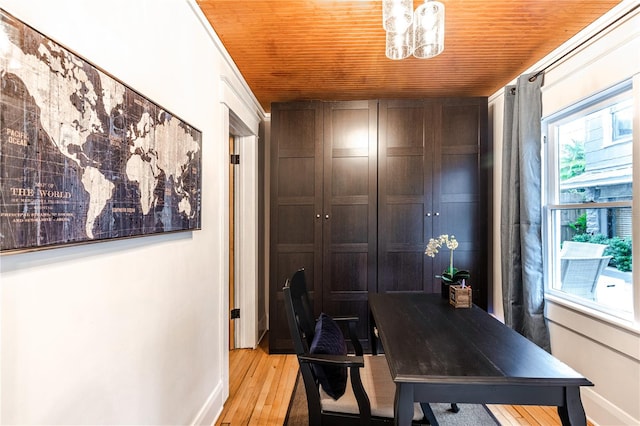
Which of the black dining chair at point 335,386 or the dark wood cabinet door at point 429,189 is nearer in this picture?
the black dining chair at point 335,386

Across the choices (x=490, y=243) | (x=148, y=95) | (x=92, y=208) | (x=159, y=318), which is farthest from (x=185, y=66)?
(x=490, y=243)

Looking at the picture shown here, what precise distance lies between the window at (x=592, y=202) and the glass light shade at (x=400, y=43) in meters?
1.27

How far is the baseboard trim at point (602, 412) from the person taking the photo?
1.66 m

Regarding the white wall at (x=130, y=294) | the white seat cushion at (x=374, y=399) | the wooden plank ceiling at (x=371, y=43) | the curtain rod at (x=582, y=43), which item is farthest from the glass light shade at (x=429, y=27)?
the white seat cushion at (x=374, y=399)

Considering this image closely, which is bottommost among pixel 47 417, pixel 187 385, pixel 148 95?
pixel 187 385

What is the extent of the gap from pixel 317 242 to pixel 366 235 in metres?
0.46

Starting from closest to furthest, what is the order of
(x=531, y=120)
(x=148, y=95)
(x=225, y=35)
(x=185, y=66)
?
1. (x=148, y=95)
2. (x=185, y=66)
3. (x=225, y=35)
4. (x=531, y=120)

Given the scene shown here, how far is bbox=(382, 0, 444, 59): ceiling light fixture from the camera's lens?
1.37 m

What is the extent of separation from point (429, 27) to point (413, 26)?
10 centimetres

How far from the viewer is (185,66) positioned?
155 centimetres

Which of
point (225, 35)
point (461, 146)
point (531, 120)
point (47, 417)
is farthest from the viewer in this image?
point (461, 146)

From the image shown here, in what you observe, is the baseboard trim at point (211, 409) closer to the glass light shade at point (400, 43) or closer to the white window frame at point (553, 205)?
the glass light shade at point (400, 43)

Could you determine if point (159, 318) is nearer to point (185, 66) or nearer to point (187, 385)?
point (187, 385)

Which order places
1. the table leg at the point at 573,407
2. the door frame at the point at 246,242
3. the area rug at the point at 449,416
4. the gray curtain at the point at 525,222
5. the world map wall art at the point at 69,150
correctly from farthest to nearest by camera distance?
the door frame at the point at 246,242 < the gray curtain at the point at 525,222 < the area rug at the point at 449,416 < the table leg at the point at 573,407 < the world map wall art at the point at 69,150
